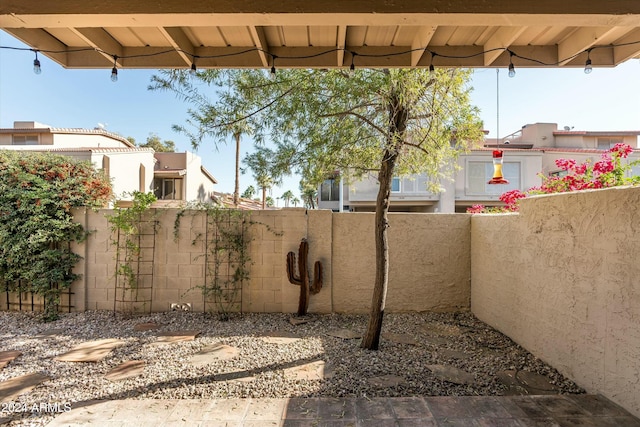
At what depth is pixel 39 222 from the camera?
5051mm

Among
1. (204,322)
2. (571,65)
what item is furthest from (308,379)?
(571,65)

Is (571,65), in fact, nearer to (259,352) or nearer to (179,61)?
(179,61)

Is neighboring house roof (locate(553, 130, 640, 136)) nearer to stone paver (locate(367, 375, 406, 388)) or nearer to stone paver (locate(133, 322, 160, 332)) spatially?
stone paver (locate(367, 375, 406, 388))

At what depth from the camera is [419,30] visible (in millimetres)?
2344

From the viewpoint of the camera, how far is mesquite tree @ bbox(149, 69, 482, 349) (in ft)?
12.1

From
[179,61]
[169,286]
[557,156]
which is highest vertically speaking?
[557,156]

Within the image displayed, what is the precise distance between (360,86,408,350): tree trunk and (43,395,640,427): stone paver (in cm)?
114

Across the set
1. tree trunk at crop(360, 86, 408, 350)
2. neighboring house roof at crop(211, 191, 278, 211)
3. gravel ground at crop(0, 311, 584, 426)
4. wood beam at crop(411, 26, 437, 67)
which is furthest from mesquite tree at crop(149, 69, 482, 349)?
neighboring house roof at crop(211, 191, 278, 211)

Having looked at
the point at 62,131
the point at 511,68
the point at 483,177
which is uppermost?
the point at 62,131

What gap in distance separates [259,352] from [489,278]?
358 centimetres

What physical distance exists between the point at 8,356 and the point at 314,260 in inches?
158

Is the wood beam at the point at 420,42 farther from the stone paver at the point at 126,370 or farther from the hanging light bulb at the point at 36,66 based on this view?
the stone paver at the point at 126,370

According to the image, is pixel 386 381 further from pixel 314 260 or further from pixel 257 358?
pixel 314 260

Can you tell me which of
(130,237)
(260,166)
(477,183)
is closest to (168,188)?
(130,237)
